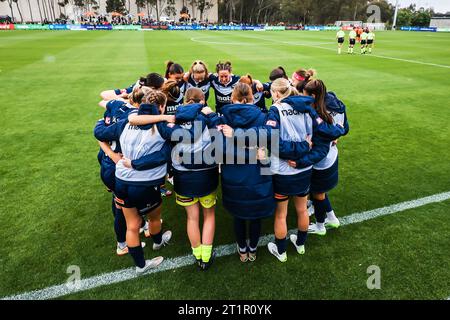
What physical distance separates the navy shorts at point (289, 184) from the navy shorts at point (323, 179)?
17.9 inches

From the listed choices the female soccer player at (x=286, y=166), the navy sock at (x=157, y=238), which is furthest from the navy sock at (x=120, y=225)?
the female soccer player at (x=286, y=166)

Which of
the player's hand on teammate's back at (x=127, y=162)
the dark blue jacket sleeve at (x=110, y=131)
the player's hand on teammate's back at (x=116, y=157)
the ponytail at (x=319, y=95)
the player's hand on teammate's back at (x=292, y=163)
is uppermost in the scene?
the ponytail at (x=319, y=95)

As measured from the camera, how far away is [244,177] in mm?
3166

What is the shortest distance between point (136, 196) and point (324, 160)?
2.29 meters

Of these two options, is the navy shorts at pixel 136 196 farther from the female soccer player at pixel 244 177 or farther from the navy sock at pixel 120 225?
the female soccer player at pixel 244 177

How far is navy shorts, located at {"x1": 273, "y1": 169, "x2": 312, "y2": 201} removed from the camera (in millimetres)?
3369

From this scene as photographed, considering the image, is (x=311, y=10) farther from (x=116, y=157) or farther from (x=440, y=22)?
(x=116, y=157)

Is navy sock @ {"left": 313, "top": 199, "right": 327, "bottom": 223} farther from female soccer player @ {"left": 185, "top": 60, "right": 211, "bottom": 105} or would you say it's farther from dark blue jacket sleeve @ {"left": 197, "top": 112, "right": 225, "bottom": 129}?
female soccer player @ {"left": 185, "top": 60, "right": 211, "bottom": 105}

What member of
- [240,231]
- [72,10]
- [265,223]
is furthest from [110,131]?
[72,10]

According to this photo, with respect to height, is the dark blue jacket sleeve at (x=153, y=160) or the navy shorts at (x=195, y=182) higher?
the dark blue jacket sleeve at (x=153, y=160)

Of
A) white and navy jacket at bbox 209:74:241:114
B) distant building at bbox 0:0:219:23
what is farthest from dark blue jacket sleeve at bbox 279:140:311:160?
distant building at bbox 0:0:219:23

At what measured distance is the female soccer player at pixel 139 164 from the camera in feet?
9.96
